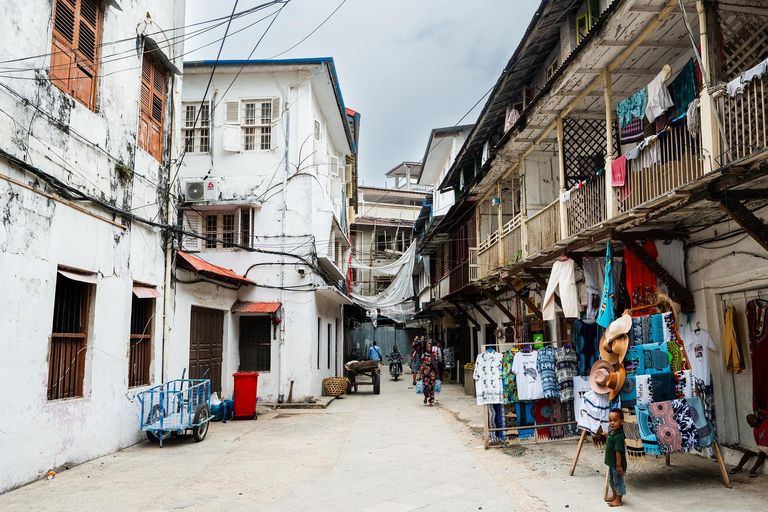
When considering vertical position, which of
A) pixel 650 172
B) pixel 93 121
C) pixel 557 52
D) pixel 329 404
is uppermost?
pixel 557 52

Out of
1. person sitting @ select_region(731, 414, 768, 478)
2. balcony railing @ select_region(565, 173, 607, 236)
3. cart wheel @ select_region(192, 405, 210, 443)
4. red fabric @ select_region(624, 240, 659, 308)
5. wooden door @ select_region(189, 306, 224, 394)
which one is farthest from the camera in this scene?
wooden door @ select_region(189, 306, 224, 394)

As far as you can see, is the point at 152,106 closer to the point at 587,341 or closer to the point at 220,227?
the point at 220,227

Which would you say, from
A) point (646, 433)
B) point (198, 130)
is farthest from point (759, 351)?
point (198, 130)

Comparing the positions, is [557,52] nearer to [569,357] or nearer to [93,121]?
[569,357]

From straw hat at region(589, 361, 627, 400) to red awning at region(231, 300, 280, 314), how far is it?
10.9m

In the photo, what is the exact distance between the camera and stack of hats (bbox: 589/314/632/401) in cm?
697

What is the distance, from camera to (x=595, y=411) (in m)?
7.34

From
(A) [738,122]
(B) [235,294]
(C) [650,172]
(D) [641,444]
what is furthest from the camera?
(B) [235,294]

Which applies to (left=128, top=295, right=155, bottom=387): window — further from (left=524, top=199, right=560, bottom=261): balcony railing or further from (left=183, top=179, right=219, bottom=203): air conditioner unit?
(left=524, top=199, right=560, bottom=261): balcony railing

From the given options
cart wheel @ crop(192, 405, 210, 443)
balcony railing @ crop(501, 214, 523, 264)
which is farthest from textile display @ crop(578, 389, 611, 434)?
cart wheel @ crop(192, 405, 210, 443)

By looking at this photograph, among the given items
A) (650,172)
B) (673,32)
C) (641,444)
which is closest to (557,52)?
(673,32)

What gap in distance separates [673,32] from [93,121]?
349 inches

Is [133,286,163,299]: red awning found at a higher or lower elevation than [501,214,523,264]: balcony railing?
lower

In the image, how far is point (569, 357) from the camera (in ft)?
31.5
